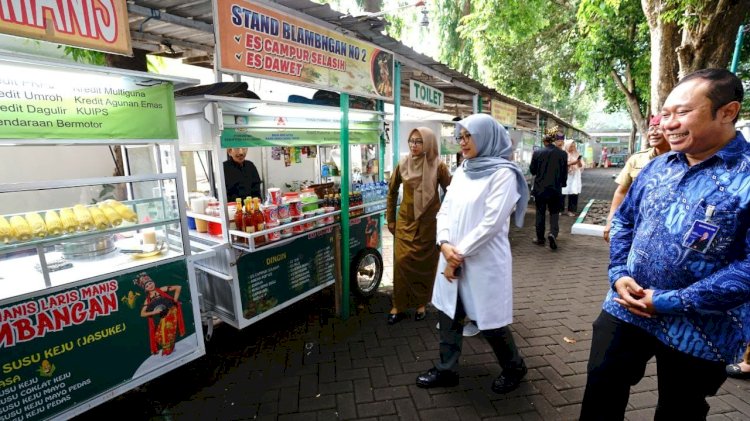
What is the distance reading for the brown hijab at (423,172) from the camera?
344cm

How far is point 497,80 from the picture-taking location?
50.6 ft

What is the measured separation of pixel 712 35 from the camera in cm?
593

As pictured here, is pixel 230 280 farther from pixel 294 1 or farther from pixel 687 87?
pixel 687 87

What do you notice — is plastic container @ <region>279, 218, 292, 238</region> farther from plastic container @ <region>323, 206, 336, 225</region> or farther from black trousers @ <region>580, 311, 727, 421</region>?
black trousers @ <region>580, 311, 727, 421</region>

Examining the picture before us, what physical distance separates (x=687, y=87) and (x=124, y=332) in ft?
10.9

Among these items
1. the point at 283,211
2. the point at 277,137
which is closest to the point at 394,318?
the point at 283,211

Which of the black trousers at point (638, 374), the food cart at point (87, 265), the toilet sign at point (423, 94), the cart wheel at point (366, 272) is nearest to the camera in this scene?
the black trousers at point (638, 374)

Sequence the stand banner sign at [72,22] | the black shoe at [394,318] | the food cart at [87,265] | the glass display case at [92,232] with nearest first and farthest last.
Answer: the stand banner sign at [72,22] → the food cart at [87,265] → the glass display case at [92,232] → the black shoe at [394,318]

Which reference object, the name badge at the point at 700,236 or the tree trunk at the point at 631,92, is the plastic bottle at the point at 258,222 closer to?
the name badge at the point at 700,236

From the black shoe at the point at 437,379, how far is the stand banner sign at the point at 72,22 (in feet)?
9.54

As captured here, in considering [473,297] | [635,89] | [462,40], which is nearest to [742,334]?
[473,297]

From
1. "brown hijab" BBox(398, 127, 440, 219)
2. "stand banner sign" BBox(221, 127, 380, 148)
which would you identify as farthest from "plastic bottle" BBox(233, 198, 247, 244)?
"brown hijab" BBox(398, 127, 440, 219)

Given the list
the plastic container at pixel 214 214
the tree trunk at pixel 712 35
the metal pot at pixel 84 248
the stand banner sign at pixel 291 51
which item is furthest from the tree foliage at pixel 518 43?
the metal pot at pixel 84 248

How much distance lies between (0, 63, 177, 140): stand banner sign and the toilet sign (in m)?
3.71
